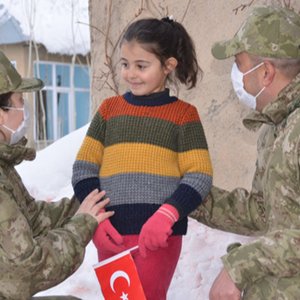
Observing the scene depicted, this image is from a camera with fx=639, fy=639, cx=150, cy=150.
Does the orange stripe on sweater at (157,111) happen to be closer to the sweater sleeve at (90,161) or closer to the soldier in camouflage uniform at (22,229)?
the sweater sleeve at (90,161)

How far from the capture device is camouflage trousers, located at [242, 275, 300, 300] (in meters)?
1.92

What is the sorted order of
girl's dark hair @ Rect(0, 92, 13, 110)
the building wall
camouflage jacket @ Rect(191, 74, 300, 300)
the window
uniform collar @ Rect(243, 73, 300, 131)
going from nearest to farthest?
camouflage jacket @ Rect(191, 74, 300, 300), uniform collar @ Rect(243, 73, 300, 131), girl's dark hair @ Rect(0, 92, 13, 110), the building wall, the window

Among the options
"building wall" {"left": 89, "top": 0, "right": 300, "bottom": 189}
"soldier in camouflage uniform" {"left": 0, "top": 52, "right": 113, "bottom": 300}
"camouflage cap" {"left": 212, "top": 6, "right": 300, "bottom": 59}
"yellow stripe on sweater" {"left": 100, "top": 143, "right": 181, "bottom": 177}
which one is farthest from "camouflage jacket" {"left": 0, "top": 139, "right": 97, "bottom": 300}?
"building wall" {"left": 89, "top": 0, "right": 300, "bottom": 189}

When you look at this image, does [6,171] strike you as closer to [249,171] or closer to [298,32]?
[298,32]

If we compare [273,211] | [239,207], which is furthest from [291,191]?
[239,207]

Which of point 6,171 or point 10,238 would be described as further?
point 6,171

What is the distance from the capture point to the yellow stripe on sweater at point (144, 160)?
Result: 226 cm

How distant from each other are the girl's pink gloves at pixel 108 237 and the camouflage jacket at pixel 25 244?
44mm

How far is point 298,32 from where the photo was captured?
6.92 feet

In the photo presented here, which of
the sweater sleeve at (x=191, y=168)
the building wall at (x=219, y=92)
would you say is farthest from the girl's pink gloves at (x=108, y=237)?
the building wall at (x=219, y=92)

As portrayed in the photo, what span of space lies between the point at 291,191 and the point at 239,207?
491 mm

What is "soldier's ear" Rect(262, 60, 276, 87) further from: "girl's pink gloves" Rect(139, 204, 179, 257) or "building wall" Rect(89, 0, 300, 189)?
"building wall" Rect(89, 0, 300, 189)

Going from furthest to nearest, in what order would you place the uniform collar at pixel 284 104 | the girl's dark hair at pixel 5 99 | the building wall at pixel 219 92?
the building wall at pixel 219 92
the girl's dark hair at pixel 5 99
the uniform collar at pixel 284 104

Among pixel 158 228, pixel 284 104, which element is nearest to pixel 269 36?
pixel 284 104
